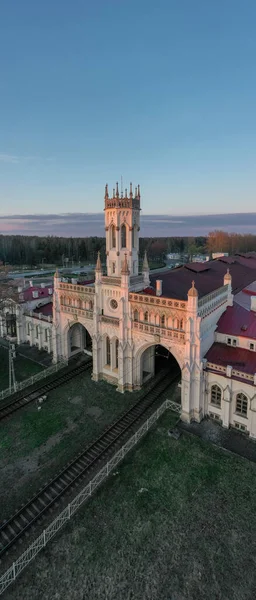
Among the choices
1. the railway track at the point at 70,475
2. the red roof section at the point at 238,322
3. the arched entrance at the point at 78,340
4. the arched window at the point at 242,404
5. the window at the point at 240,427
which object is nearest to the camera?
the railway track at the point at 70,475

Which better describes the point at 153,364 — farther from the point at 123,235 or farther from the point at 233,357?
the point at 123,235

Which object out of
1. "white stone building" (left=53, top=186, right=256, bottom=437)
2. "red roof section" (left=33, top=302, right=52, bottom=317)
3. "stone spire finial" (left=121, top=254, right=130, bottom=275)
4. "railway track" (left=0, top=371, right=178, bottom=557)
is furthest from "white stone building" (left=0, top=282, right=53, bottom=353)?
"railway track" (left=0, top=371, right=178, bottom=557)

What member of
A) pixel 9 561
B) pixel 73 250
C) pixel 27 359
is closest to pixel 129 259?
pixel 27 359

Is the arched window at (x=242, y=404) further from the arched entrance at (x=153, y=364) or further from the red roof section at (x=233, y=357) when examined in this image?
the arched entrance at (x=153, y=364)

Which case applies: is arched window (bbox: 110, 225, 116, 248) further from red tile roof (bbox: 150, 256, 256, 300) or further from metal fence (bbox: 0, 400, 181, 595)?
metal fence (bbox: 0, 400, 181, 595)

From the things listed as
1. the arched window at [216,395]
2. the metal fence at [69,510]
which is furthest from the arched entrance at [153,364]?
the arched window at [216,395]

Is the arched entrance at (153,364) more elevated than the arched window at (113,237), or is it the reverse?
the arched window at (113,237)

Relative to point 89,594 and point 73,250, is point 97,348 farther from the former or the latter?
point 73,250
